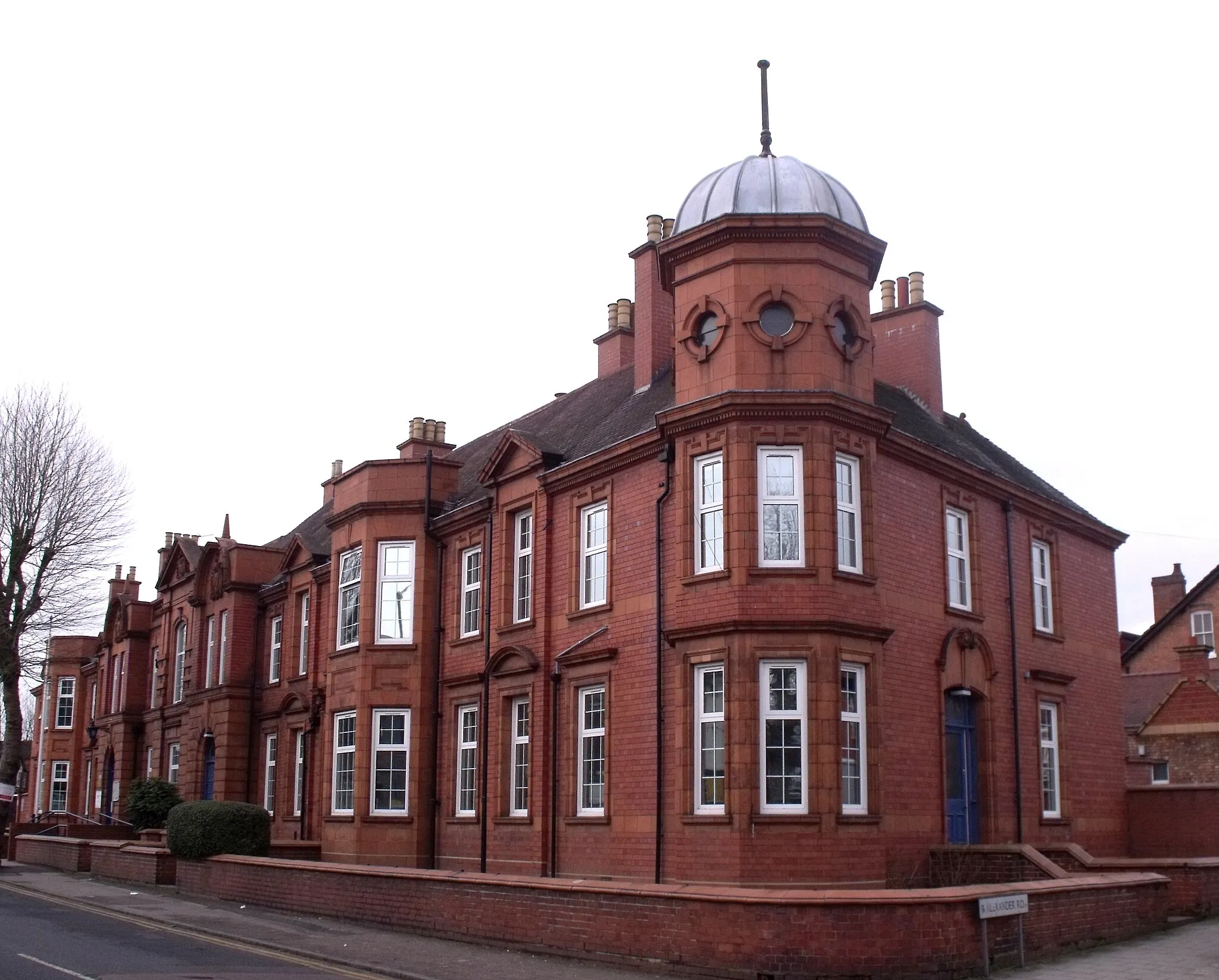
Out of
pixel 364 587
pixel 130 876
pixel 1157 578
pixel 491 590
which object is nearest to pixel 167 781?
pixel 130 876

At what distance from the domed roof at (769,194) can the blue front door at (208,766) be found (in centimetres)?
2232

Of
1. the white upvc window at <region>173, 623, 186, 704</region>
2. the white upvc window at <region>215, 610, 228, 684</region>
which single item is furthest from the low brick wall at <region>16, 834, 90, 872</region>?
the white upvc window at <region>173, 623, 186, 704</region>

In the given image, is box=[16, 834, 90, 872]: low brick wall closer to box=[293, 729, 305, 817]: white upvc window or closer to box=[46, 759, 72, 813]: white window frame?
box=[293, 729, 305, 817]: white upvc window

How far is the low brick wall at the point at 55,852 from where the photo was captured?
31734mm

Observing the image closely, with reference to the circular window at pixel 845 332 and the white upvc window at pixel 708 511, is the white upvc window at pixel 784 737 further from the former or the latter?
the circular window at pixel 845 332

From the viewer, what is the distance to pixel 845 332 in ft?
68.8

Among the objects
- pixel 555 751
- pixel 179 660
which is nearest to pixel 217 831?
pixel 555 751

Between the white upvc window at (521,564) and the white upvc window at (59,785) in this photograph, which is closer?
the white upvc window at (521,564)

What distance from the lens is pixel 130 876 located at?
28953mm

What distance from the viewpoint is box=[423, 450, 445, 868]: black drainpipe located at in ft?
87.2

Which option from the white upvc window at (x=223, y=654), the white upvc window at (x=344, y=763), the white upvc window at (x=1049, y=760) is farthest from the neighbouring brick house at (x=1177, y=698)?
the white upvc window at (x=223, y=654)

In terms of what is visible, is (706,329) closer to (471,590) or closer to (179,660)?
(471,590)

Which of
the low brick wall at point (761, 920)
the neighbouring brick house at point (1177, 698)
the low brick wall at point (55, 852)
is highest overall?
the neighbouring brick house at point (1177, 698)

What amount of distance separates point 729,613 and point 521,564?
22.3 feet
